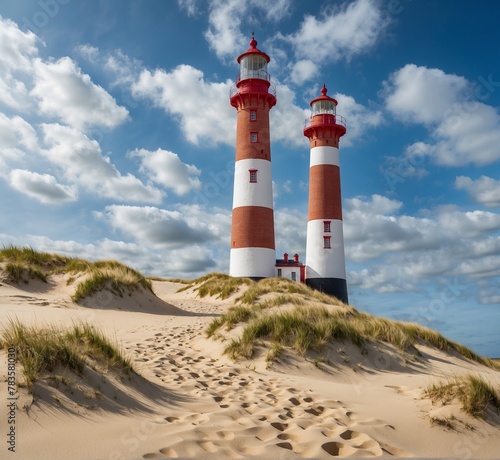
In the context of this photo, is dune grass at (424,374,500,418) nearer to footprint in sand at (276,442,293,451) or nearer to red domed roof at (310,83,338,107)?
footprint in sand at (276,442,293,451)

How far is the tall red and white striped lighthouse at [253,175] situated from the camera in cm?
2734

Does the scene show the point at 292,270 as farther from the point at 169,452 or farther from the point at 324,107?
the point at 169,452

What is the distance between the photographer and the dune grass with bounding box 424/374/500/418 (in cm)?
509

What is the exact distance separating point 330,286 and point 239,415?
2564cm

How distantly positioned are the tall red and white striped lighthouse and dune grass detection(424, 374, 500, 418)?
2147 cm

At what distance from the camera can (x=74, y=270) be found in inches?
642

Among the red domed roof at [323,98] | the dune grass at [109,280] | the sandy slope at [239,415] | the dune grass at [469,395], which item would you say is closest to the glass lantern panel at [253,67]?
the red domed roof at [323,98]

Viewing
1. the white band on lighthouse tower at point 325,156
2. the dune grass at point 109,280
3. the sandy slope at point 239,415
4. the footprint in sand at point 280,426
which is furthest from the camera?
the white band on lighthouse tower at point 325,156

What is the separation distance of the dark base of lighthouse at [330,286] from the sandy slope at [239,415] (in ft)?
69.6

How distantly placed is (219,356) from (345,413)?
155 inches

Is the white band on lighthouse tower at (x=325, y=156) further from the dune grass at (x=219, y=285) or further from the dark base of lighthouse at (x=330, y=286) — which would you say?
the dune grass at (x=219, y=285)

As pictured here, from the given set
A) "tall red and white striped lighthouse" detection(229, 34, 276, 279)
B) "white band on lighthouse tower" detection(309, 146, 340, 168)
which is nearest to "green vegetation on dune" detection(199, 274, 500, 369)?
"tall red and white striped lighthouse" detection(229, 34, 276, 279)

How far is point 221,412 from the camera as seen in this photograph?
16.0 ft

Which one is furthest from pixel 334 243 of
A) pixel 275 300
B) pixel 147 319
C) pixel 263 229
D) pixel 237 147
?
pixel 147 319
